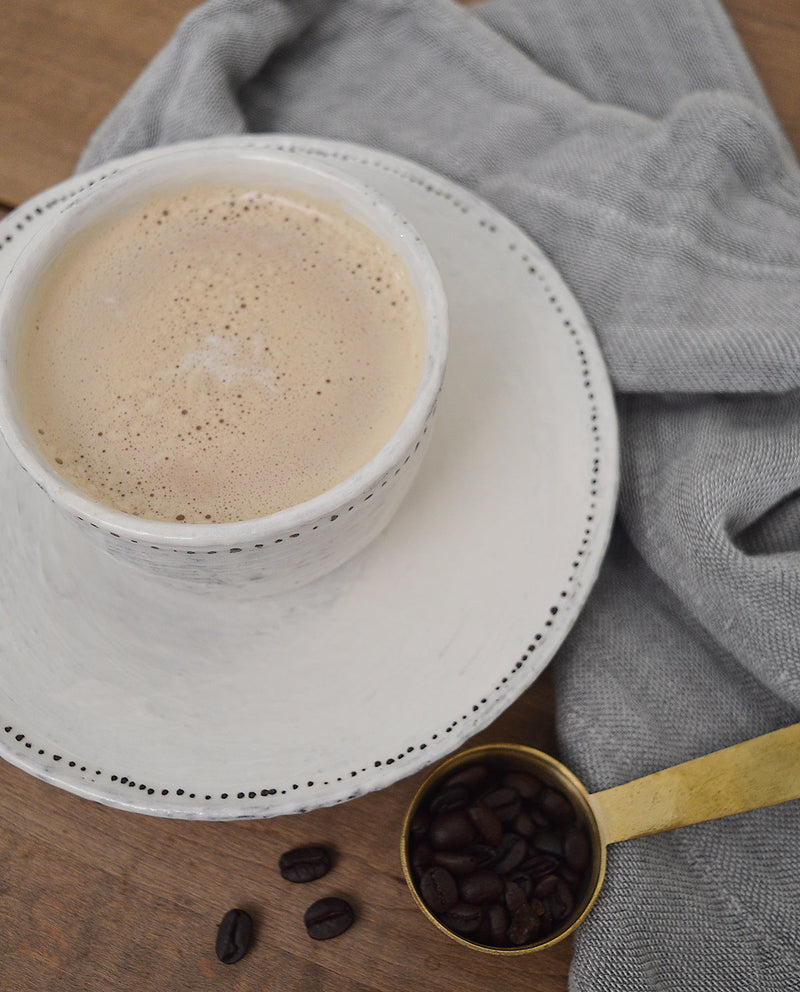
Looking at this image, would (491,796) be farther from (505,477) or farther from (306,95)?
(306,95)

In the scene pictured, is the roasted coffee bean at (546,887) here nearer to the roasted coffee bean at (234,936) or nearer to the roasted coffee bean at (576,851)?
the roasted coffee bean at (576,851)

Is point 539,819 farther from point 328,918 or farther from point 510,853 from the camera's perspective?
point 328,918

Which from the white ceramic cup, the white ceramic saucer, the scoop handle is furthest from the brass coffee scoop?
the white ceramic cup

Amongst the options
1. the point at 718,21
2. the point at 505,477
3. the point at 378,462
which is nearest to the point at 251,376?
the point at 378,462

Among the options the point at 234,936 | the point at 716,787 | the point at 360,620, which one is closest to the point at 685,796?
the point at 716,787

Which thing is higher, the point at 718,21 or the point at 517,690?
the point at 718,21

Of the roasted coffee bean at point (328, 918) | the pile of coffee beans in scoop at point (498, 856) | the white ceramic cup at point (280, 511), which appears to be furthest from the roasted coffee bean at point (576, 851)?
the white ceramic cup at point (280, 511)
